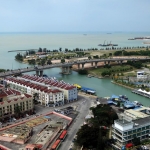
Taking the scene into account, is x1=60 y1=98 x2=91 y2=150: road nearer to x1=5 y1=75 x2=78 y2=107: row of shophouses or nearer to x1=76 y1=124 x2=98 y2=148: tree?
x1=76 y1=124 x2=98 y2=148: tree

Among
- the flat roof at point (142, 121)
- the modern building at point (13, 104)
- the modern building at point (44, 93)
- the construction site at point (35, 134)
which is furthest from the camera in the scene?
the modern building at point (44, 93)

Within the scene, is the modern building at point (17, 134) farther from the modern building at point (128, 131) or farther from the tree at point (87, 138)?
the modern building at point (128, 131)

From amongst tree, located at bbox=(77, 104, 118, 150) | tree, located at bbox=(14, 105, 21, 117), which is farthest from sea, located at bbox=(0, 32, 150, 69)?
tree, located at bbox=(77, 104, 118, 150)

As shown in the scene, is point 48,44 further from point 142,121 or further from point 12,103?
point 142,121

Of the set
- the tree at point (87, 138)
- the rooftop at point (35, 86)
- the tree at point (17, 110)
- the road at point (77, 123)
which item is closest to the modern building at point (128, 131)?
the tree at point (87, 138)

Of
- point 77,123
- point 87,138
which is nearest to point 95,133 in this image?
point 87,138

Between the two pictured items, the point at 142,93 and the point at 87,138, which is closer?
the point at 87,138
